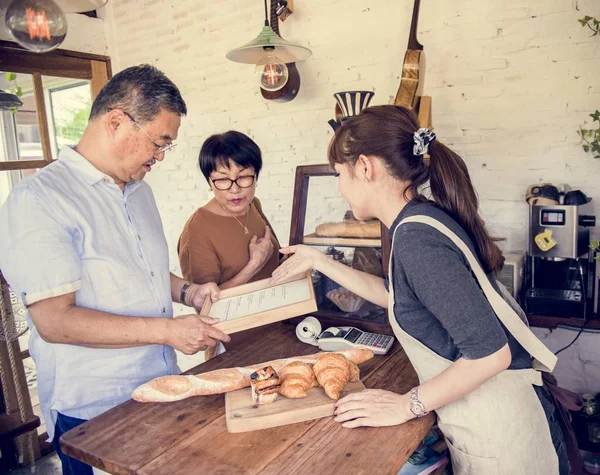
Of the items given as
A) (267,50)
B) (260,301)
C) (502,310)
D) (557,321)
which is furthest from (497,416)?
(267,50)

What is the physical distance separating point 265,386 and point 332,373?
19 centimetres

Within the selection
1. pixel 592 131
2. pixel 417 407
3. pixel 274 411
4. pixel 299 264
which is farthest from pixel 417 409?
pixel 592 131

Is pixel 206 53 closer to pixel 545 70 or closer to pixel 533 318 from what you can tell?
pixel 545 70

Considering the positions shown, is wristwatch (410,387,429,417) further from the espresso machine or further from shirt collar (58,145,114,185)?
the espresso machine

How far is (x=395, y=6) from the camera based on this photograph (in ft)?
9.67

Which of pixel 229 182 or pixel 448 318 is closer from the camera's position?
Answer: pixel 448 318

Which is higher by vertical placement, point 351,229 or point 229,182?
point 229,182

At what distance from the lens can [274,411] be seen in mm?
1278

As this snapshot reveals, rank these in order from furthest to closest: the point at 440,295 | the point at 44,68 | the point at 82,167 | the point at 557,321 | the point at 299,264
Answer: the point at 44,68 < the point at 557,321 < the point at 299,264 < the point at 82,167 < the point at 440,295

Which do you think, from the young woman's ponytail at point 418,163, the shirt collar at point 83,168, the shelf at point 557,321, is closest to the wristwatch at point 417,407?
the young woman's ponytail at point 418,163

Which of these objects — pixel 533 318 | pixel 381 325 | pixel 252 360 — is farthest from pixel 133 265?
pixel 533 318

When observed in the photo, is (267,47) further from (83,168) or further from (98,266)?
(98,266)

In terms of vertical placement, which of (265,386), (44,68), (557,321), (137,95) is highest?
(44,68)

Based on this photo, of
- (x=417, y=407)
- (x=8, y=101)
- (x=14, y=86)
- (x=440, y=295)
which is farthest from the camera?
(x=14, y=86)
